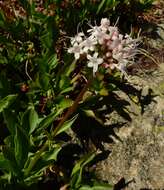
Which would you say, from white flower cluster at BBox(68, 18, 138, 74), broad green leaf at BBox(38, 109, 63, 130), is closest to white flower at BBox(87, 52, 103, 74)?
white flower cluster at BBox(68, 18, 138, 74)

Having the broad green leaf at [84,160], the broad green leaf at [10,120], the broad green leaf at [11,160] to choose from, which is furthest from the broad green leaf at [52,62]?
the broad green leaf at [11,160]

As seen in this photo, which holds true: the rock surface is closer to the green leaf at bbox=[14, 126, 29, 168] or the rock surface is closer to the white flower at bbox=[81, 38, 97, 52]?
the green leaf at bbox=[14, 126, 29, 168]

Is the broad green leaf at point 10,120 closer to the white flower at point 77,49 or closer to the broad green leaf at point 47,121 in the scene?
the broad green leaf at point 47,121

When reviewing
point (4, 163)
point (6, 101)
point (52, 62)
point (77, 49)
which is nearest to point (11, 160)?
point (4, 163)

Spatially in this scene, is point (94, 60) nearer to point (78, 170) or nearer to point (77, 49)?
point (77, 49)

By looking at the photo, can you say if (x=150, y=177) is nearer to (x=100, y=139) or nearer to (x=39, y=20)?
(x=100, y=139)

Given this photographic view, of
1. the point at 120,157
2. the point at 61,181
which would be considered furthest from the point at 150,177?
the point at 61,181
